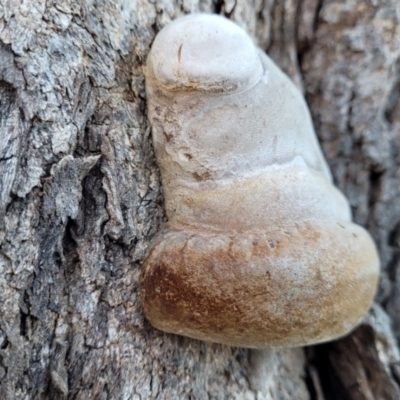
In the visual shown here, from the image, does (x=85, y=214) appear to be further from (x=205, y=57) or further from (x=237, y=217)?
(x=205, y=57)

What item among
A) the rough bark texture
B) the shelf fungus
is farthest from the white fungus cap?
the rough bark texture

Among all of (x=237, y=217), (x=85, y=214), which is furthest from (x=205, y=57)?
(x=85, y=214)

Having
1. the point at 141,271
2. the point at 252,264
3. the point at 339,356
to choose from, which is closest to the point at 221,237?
the point at 252,264

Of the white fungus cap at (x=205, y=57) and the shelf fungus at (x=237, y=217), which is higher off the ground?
the white fungus cap at (x=205, y=57)

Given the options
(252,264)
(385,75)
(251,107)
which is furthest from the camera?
(385,75)

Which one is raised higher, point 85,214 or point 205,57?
point 205,57

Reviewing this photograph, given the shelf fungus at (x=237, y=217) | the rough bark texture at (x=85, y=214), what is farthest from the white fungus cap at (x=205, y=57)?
the rough bark texture at (x=85, y=214)

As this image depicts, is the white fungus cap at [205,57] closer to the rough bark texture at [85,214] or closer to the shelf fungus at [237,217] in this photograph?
the shelf fungus at [237,217]

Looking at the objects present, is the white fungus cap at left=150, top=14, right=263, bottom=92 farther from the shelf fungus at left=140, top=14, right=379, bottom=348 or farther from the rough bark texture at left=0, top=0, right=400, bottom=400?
the rough bark texture at left=0, top=0, right=400, bottom=400

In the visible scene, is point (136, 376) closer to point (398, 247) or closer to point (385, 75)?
point (398, 247)
